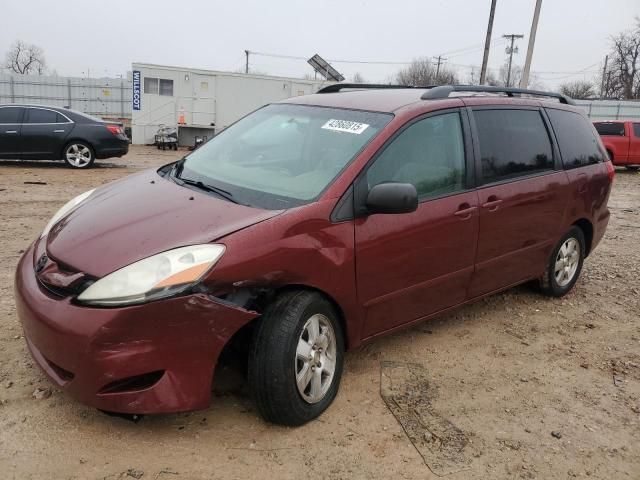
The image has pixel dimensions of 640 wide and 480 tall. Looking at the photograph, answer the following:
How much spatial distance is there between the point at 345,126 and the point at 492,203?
3.78 feet

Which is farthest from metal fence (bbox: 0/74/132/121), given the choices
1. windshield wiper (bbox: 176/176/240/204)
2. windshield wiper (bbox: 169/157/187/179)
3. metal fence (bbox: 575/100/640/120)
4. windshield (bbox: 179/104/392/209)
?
windshield wiper (bbox: 176/176/240/204)

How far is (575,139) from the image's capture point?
15.8 feet

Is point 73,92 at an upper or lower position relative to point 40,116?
upper

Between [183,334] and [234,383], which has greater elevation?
[183,334]

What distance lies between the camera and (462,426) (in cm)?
297

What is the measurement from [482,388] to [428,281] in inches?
27.6

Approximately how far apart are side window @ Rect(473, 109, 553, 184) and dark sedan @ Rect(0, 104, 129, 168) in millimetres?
10538

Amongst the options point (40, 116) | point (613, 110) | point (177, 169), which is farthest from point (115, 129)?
point (613, 110)

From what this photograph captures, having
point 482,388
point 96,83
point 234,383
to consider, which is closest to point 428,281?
point 482,388

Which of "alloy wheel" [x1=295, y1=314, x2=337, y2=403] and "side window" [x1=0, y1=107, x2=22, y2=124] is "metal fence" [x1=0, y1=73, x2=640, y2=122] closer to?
"side window" [x1=0, y1=107, x2=22, y2=124]

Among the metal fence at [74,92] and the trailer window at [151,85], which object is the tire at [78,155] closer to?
the trailer window at [151,85]

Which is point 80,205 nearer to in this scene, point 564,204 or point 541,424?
point 541,424

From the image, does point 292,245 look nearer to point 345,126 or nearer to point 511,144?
point 345,126

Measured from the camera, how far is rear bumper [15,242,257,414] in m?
2.36
